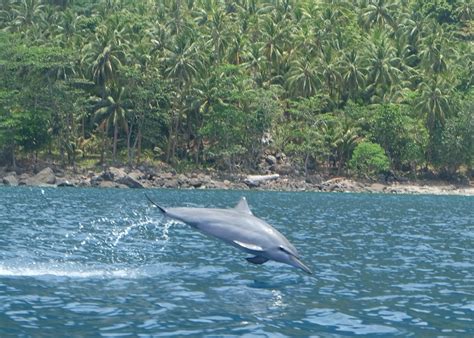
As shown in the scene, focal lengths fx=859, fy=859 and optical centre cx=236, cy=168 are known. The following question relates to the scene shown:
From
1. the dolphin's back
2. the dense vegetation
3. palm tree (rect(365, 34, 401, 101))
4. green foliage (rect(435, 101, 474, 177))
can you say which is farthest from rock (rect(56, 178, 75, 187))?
the dolphin's back

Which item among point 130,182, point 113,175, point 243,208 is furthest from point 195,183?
point 243,208

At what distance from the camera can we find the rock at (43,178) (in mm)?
71875

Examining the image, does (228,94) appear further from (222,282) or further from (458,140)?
(222,282)

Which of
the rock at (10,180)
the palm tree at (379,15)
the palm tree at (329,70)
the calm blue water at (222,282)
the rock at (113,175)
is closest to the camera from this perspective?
the calm blue water at (222,282)

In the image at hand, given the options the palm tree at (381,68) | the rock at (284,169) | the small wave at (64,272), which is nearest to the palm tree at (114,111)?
the rock at (284,169)

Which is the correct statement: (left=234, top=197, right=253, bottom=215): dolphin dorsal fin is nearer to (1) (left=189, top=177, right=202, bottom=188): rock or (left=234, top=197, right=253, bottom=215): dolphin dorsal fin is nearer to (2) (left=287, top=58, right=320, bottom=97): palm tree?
(1) (left=189, top=177, right=202, bottom=188): rock

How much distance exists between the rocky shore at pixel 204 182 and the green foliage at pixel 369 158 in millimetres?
1673

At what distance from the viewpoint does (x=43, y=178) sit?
73.0m

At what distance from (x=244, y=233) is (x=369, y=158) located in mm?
65269

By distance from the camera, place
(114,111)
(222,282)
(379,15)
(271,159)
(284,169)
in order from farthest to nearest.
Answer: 1. (379,15)
2. (271,159)
3. (284,169)
4. (114,111)
5. (222,282)

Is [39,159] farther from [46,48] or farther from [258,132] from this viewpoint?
[258,132]

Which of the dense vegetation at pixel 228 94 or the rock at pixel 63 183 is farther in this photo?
the dense vegetation at pixel 228 94

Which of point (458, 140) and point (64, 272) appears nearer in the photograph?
point (64, 272)

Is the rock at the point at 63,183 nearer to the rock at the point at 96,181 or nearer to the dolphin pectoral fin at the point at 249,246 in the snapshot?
the rock at the point at 96,181
